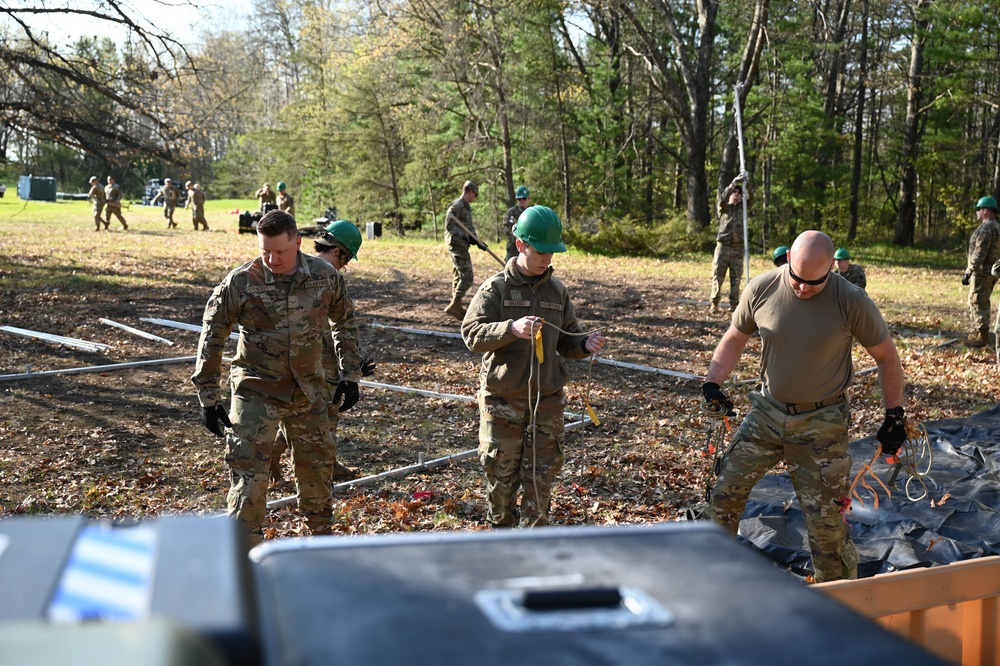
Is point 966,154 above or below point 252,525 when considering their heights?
above

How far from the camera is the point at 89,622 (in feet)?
3.92

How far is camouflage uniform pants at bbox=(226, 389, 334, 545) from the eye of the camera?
5.55 metres

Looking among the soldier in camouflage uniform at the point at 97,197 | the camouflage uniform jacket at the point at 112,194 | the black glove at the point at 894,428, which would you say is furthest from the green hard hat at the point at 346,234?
the camouflage uniform jacket at the point at 112,194

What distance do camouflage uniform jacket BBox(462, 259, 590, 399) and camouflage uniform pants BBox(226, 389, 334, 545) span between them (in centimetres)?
109

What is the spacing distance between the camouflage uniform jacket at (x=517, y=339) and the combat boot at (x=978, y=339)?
33.8ft

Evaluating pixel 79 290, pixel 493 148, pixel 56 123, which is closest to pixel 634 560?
pixel 56 123

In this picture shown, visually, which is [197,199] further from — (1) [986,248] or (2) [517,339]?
(2) [517,339]

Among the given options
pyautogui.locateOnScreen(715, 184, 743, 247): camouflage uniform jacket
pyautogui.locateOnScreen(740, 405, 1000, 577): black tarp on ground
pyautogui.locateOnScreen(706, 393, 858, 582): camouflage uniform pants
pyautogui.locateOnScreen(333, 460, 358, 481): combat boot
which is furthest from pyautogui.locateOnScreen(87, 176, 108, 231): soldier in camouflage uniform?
pyautogui.locateOnScreen(706, 393, 858, 582): camouflage uniform pants

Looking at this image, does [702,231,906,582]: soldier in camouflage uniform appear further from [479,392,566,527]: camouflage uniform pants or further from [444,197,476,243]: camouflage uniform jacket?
[444,197,476,243]: camouflage uniform jacket

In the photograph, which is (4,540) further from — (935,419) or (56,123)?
(56,123)

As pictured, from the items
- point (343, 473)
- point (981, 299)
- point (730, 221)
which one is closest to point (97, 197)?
point (730, 221)

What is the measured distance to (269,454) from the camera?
18.5 feet

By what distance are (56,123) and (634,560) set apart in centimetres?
1668

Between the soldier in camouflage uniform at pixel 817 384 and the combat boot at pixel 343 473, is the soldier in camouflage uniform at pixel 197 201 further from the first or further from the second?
the soldier in camouflage uniform at pixel 817 384
